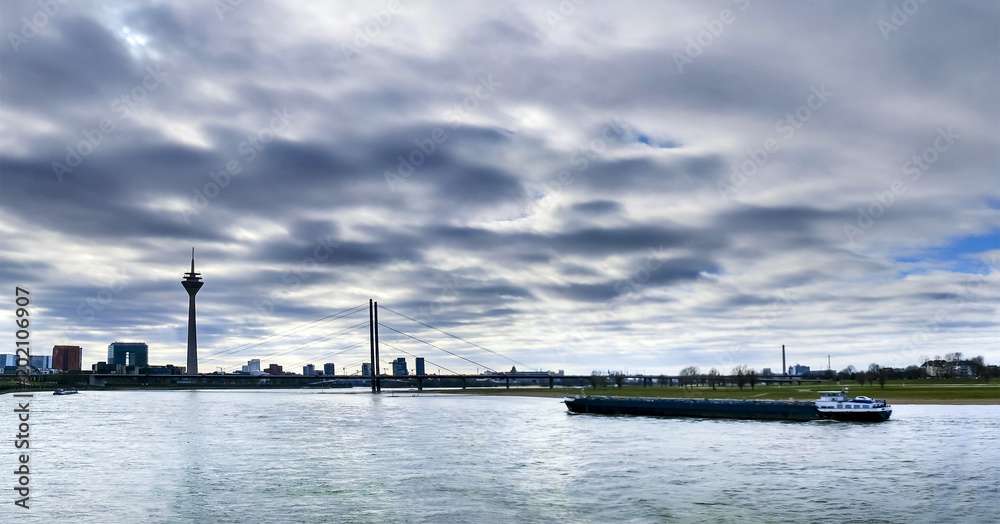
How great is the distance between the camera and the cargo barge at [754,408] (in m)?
93.6

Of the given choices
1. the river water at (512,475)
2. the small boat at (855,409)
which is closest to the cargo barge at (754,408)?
the small boat at (855,409)

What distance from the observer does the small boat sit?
91494 millimetres

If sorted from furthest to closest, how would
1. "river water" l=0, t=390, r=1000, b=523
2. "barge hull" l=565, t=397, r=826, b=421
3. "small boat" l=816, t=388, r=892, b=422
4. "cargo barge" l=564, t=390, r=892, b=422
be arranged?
"barge hull" l=565, t=397, r=826, b=421 < "cargo barge" l=564, t=390, r=892, b=422 < "small boat" l=816, t=388, r=892, b=422 < "river water" l=0, t=390, r=1000, b=523

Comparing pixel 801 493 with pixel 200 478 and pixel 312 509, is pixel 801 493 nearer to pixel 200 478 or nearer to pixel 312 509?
pixel 312 509

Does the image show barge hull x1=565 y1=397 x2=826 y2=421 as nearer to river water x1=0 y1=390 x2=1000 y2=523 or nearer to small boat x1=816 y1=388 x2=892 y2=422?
small boat x1=816 y1=388 x2=892 y2=422

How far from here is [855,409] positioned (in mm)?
93938

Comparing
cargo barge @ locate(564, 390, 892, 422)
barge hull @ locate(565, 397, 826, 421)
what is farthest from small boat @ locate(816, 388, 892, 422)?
barge hull @ locate(565, 397, 826, 421)

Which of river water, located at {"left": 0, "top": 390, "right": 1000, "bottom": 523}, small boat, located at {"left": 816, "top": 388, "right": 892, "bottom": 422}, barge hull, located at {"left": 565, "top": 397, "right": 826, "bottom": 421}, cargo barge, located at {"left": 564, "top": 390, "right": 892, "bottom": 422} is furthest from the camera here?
barge hull, located at {"left": 565, "top": 397, "right": 826, "bottom": 421}

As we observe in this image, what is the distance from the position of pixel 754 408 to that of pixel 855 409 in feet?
43.0

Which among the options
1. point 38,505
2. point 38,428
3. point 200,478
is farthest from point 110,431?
point 38,505

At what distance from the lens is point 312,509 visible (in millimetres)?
34281

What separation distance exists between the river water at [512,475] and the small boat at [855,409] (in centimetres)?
810

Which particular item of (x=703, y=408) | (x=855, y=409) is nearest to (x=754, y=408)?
(x=703, y=408)

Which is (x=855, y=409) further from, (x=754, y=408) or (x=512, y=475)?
(x=512, y=475)
